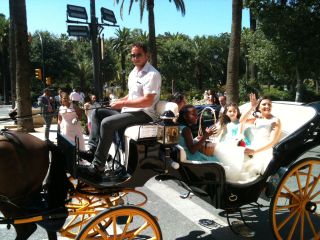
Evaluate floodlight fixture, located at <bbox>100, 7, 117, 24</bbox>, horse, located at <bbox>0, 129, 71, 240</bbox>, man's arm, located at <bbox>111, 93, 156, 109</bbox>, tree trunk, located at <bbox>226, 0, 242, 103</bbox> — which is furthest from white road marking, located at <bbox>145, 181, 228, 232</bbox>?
floodlight fixture, located at <bbox>100, 7, 117, 24</bbox>

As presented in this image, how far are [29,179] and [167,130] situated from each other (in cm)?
127

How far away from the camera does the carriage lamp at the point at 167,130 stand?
3488mm

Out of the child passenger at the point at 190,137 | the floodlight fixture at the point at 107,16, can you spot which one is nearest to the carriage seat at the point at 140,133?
the child passenger at the point at 190,137

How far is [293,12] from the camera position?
15.2 metres

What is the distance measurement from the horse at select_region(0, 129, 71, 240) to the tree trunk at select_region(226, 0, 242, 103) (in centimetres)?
972

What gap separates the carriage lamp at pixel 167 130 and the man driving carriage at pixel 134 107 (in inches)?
13.6

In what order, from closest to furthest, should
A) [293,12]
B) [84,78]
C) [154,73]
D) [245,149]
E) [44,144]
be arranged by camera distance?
[44,144], [154,73], [245,149], [293,12], [84,78]

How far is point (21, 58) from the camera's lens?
1316 cm

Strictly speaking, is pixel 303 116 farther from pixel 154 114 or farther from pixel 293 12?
pixel 293 12

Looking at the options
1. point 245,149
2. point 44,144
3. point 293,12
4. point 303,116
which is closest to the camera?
point 44,144

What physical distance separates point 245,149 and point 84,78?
5710 cm

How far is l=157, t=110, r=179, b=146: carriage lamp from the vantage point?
11.4 feet

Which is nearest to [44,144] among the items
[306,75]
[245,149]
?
[245,149]

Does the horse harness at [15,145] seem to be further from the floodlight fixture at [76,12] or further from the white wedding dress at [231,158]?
the floodlight fixture at [76,12]
